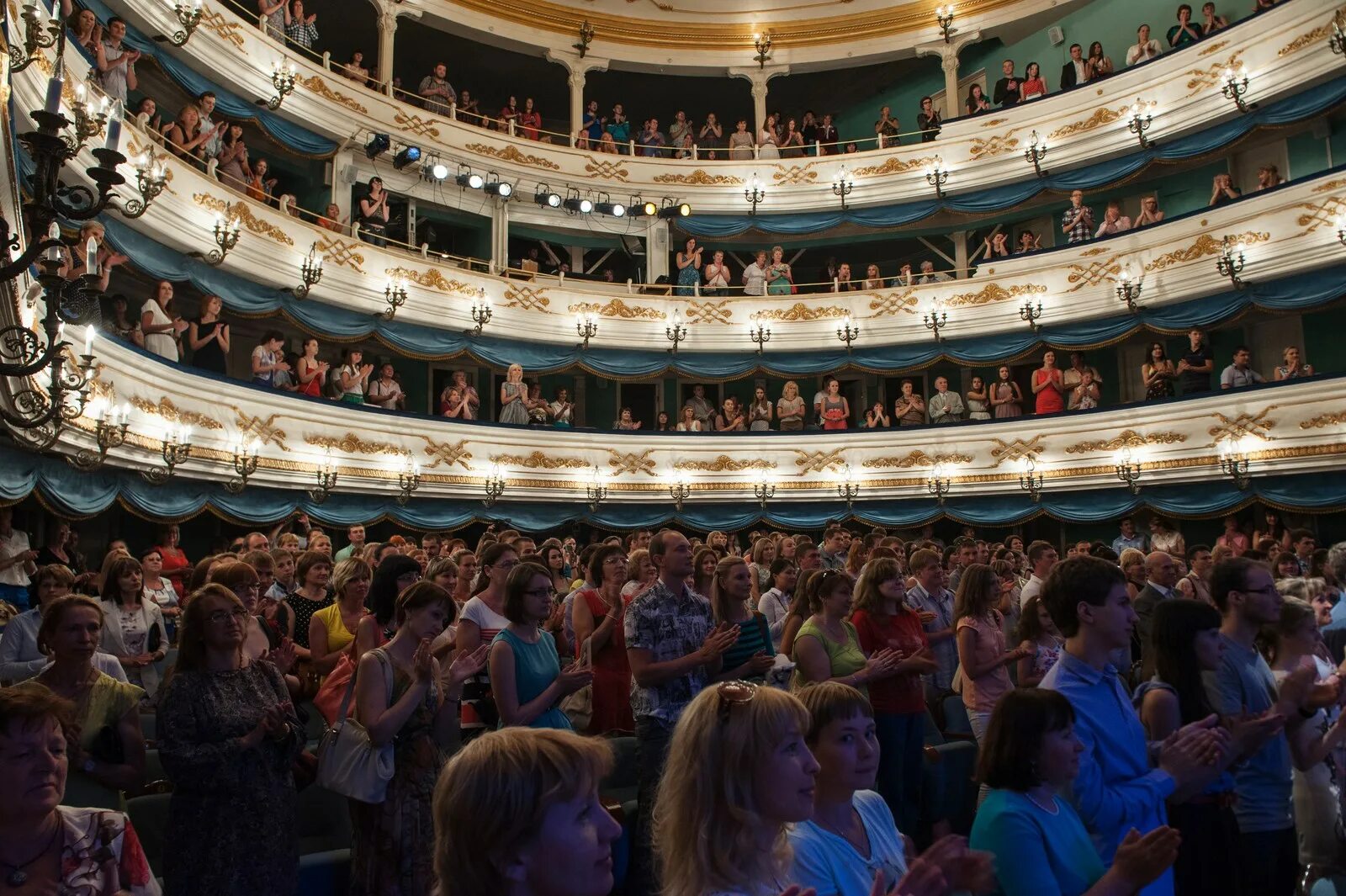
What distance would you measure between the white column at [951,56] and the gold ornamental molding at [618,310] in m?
7.48

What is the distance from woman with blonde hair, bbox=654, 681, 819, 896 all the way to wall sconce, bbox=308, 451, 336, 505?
1239 cm

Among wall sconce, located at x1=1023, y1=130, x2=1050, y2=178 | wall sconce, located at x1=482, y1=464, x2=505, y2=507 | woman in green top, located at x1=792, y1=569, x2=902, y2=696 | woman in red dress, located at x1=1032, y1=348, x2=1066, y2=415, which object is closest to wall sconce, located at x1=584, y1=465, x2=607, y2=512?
wall sconce, located at x1=482, y1=464, x2=505, y2=507

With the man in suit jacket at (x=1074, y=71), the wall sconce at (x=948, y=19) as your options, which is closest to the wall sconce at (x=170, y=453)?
the man in suit jacket at (x=1074, y=71)

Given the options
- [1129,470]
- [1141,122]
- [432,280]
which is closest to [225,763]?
[432,280]

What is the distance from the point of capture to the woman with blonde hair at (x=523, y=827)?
5.07ft

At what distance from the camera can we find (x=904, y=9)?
20.1 metres

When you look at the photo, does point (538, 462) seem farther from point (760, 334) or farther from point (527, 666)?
point (527, 666)

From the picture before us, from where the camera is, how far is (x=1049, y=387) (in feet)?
53.5

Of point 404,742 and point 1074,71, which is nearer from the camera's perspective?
point 404,742

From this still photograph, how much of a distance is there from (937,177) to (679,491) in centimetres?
784

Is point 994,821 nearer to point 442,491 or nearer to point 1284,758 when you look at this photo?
point 1284,758

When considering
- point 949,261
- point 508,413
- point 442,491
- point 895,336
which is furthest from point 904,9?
point 442,491

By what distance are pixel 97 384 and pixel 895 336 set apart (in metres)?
13.3

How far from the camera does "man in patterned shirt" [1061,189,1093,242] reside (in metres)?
16.6
